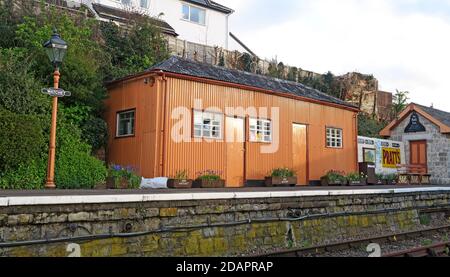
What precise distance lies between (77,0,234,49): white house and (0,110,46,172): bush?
594 inches

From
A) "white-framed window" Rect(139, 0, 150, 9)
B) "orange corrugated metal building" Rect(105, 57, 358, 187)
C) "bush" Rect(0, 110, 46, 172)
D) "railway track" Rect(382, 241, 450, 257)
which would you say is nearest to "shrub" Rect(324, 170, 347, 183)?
"orange corrugated metal building" Rect(105, 57, 358, 187)

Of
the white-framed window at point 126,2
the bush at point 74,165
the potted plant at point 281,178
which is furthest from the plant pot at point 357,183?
the white-framed window at point 126,2

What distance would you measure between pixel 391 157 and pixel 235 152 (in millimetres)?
11593

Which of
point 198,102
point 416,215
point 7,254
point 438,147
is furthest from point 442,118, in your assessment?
point 7,254

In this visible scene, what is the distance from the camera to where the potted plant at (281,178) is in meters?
14.7

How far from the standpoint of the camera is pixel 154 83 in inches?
532

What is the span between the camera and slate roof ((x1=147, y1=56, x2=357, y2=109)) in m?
14.2

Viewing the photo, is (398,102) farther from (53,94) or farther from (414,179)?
(53,94)

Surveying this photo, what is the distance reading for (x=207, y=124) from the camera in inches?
560

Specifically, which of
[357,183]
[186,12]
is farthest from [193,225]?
[186,12]

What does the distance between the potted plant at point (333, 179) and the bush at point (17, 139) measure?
10221 millimetres

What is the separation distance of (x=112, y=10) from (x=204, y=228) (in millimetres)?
19477

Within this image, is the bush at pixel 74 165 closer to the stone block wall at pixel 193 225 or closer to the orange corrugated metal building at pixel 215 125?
the orange corrugated metal building at pixel 215 125

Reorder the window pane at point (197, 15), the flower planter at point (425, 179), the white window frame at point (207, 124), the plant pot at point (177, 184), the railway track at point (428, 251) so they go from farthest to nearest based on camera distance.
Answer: the window pane at point (197, 15) → the flower planter at point (425, 179) → the white window frame at point (207, 124) → the plant pot at point (177, 184) → the railway track at point (428, 251)
